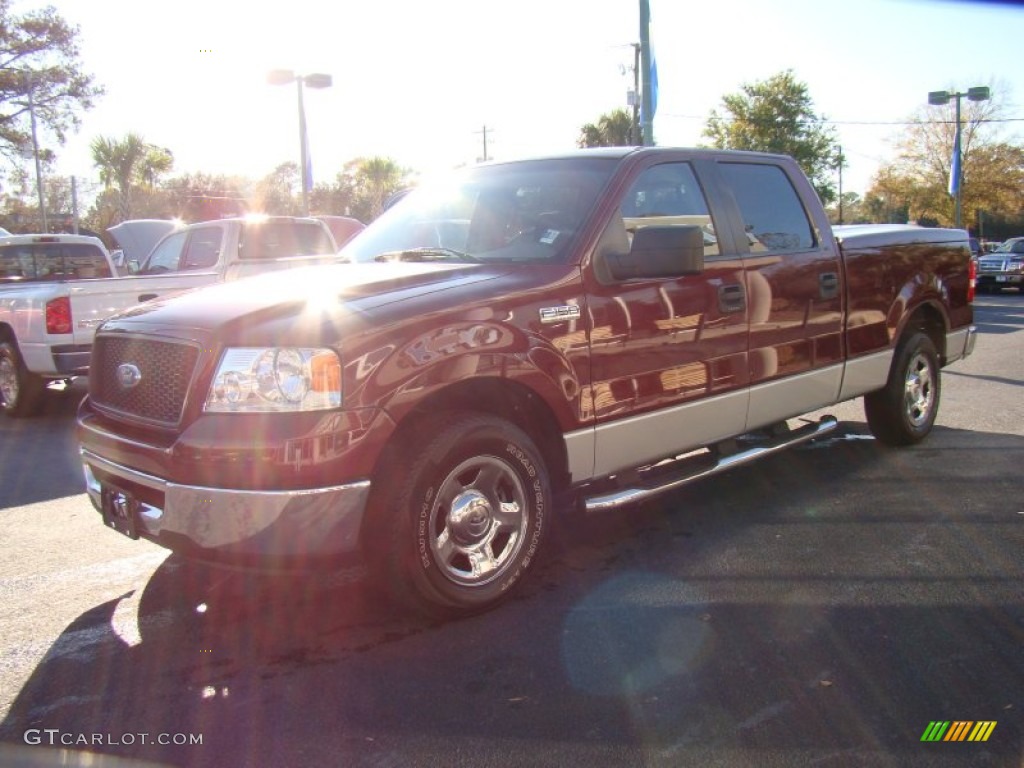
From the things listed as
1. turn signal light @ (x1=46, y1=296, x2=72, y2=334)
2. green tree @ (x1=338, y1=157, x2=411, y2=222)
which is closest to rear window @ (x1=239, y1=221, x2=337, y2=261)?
turn signal light @ (x1=46, y1=296, x2=72, y2=334)

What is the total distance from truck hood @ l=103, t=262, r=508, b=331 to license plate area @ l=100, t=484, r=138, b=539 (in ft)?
2.19

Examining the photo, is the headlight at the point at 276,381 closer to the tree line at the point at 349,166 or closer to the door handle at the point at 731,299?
the door handle at the point at 731,299

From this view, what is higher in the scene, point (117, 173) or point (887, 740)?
point (117, 173)

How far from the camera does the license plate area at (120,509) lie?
339cm

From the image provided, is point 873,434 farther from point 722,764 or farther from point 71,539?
point 71,539

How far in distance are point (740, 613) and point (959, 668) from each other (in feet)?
2.66

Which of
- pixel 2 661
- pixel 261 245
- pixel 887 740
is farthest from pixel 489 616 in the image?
pixel 261 245

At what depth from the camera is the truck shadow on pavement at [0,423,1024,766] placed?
2691mm

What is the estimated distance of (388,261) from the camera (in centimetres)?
438

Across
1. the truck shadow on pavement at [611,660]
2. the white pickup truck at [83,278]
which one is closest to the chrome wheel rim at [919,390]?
the truck shadow on pavement at [611,660]

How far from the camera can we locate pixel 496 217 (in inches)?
174

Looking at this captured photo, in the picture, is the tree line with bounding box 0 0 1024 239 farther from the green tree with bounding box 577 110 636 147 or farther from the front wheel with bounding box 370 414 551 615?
the front wheel with bounding box 370 414 551 615

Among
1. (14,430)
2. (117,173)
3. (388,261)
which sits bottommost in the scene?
(14,430)

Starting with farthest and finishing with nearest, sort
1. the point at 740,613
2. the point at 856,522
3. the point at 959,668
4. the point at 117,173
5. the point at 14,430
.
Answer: the point at 117,173, the point at 14,430, the point at 856,522, the point at 740,613, the point at 959,668
